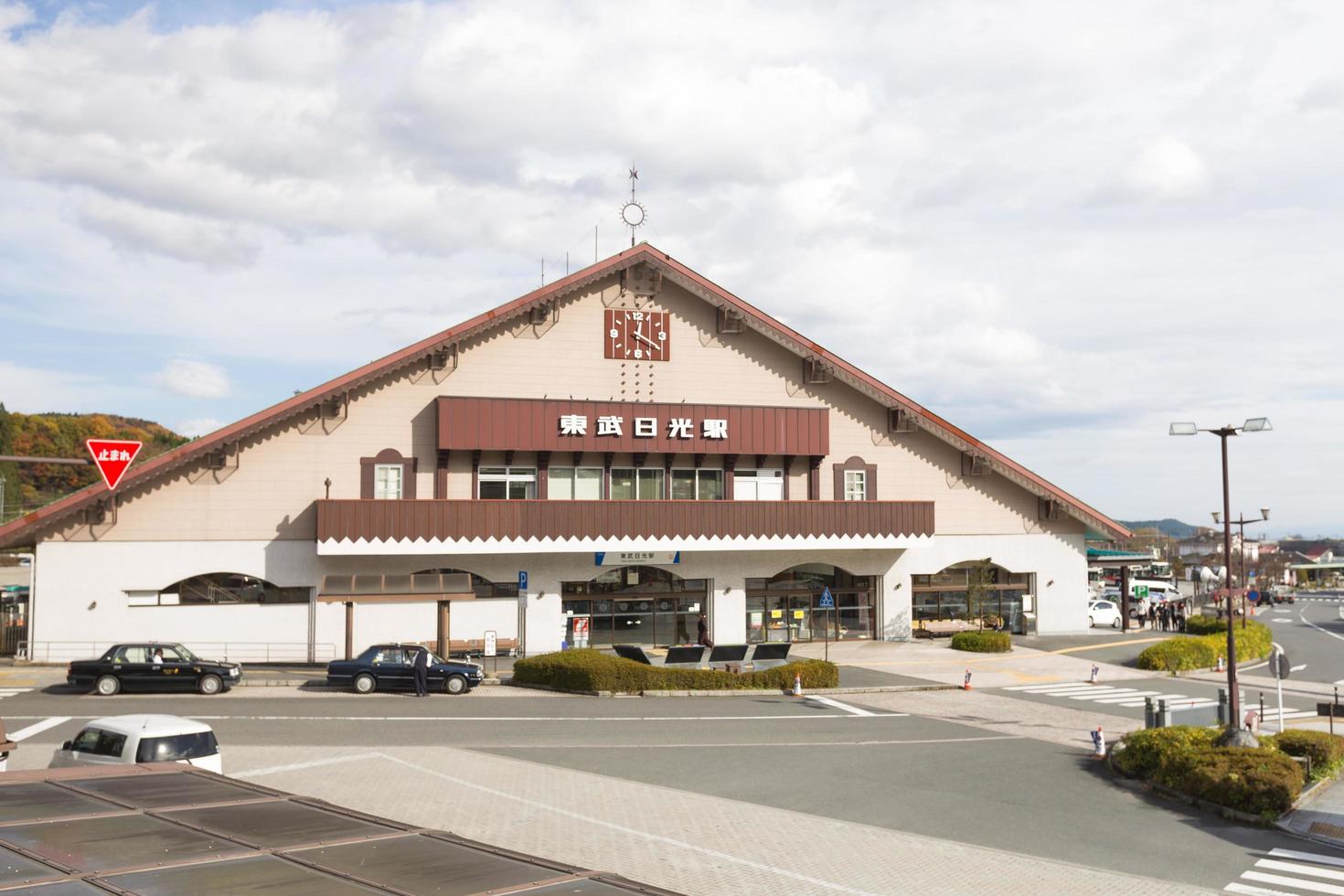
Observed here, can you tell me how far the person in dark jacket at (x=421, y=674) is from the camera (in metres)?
32.2

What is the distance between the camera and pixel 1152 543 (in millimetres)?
183250

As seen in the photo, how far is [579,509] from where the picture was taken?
134 feet

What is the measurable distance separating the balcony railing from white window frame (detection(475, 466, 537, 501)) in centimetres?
184

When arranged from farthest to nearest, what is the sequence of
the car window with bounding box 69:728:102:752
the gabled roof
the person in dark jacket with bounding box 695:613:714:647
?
1. the person in dark jacket with bounding box 695:613:714:647
2. the gabled roof
3. the car window with bounding box 69:728:102:752

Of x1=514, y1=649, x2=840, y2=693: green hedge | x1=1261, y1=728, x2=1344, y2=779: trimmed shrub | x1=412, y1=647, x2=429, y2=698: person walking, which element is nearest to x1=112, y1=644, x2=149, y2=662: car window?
x1=412, y1=647, x2=429, y2=698: person walking

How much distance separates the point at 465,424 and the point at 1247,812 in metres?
28.5

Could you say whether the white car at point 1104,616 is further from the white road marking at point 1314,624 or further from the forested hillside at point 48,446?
the forested hillside at point 48,446

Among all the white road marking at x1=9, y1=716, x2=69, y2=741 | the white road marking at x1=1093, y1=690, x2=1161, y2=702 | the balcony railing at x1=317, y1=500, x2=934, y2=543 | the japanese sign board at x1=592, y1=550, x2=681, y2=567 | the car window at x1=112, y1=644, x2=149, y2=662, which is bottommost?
the white road marking at x1=1093, y1=690, x2=1161, y2=702

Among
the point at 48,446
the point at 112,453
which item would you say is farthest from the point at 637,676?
the point at 48,446

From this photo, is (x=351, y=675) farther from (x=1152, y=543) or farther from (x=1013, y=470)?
(x=1152, y=543)

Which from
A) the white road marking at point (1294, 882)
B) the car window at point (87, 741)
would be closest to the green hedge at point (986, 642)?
the white road marking at point (1294, 882)

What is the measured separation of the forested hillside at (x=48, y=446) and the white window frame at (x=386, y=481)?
71.0m

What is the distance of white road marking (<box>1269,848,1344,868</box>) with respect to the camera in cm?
1716

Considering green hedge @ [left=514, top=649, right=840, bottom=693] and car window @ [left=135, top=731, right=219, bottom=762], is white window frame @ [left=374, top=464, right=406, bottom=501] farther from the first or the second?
car window @ [left=135, top=731, right=219, bottom=762]
